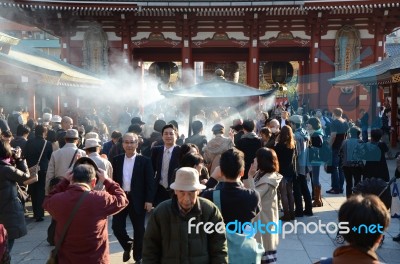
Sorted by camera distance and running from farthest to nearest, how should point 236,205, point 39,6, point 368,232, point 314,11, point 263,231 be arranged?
1. point 314,11
2. point 39,6
3. point 263,231
4. point 236,205
5. point 368,232

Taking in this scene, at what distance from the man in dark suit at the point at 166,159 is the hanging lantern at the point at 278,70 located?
1511 cm

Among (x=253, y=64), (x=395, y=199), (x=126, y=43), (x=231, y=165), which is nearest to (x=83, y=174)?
(x=231, y=165)

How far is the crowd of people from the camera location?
10.9ft

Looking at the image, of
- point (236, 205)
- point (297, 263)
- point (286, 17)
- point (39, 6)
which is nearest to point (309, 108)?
point (286, 17)

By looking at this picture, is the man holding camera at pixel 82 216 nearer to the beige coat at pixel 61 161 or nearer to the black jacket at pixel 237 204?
the black jacket at pixel 237 204

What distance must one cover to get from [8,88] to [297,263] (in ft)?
53.8

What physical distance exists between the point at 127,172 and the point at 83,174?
6.64ft

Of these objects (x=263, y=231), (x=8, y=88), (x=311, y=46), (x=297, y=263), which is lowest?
(x=297, y=263)

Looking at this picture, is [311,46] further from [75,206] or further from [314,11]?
[75,206]

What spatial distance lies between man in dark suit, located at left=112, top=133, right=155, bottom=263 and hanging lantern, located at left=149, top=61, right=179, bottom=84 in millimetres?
15825

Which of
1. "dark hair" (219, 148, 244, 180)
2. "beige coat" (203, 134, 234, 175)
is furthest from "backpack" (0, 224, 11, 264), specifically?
"beige coat" (203, 134, 234, 175)

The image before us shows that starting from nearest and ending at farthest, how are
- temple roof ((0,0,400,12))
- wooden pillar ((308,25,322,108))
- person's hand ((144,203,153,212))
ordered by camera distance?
person's hand ((144,203,153,212)) → temple roof ((0,0,400,12)) → wooden pillar ((308,25,322,108))

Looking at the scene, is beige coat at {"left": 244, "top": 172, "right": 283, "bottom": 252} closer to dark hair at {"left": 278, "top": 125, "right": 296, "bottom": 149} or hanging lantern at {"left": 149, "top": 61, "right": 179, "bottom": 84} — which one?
dark hair at {"left": 278, "top": 125, "right": 296, "bottom": 149}

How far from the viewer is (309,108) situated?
19.7 meters
